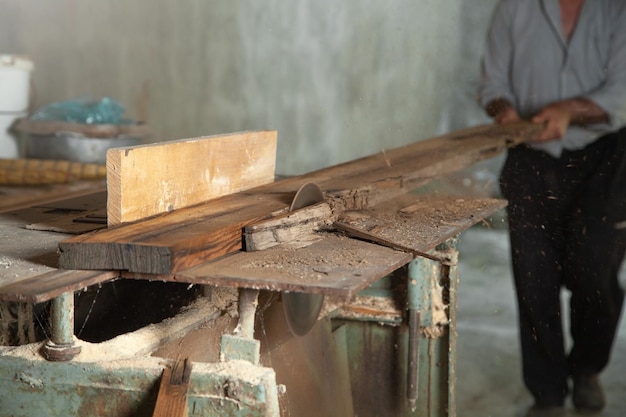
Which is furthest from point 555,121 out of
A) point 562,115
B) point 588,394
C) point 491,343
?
point 491,343

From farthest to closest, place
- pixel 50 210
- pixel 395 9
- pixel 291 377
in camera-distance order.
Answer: pixel 395 9 < pixel 291 377 < pixel 50 210

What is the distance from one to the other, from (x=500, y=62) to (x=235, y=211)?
2404mm

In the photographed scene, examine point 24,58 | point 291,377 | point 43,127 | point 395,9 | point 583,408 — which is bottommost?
point 583,408

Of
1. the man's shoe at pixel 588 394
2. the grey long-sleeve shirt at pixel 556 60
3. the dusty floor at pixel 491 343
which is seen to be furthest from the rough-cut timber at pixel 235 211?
the dusty floor at pixel 491 343

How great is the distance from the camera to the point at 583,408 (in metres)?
3.64

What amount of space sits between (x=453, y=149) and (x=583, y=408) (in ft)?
5.12

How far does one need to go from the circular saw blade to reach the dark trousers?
1746 mm

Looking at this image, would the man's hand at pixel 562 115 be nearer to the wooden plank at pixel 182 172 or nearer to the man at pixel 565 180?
the man at pixel 565 180

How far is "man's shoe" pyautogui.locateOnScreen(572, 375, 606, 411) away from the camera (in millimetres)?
3621

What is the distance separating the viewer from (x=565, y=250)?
338 centimetres

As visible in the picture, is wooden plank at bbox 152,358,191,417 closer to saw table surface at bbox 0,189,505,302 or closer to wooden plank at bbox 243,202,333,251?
saw table surface at bbox 0,189,505,302

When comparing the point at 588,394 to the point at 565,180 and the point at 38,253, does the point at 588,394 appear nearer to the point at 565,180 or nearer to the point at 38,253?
the point at 565,180

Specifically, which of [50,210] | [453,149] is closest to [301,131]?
[453,149]

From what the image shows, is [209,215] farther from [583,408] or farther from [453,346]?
[583,408]
